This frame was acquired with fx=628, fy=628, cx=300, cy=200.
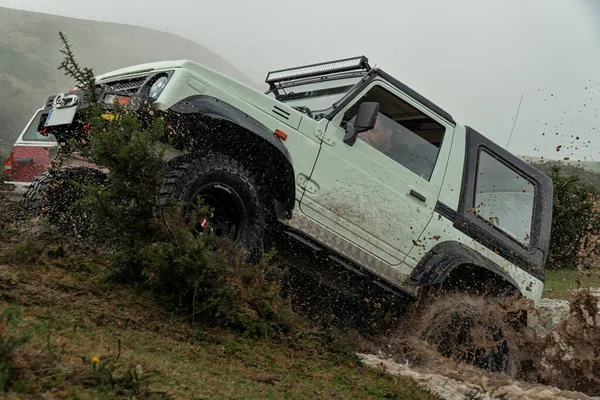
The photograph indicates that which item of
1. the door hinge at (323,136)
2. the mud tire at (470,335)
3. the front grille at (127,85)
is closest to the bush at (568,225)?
the mud tire at (470,335)

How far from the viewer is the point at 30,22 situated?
49594 millimetres

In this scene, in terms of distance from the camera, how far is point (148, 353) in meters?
3.20

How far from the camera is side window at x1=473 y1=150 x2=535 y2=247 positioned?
5.90m

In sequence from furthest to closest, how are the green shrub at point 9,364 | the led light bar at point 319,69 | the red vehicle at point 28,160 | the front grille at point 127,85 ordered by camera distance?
the red vehicle at point 28,160
the led light bar at point 319,69
the front grille at point 127,85
the green shrub at point 9,364

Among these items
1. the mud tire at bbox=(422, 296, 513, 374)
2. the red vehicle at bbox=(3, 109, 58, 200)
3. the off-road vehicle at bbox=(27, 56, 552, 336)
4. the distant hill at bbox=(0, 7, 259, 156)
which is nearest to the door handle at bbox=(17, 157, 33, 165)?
the red vehicle at bbox=(3, 109, 58, 200)

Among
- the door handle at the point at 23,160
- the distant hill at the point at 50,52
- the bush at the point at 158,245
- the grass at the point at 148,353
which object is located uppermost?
the distant hill at the point at 50,52

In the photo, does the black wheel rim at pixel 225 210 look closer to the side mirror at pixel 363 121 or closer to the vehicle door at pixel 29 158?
the side mirror at pixel 363 121

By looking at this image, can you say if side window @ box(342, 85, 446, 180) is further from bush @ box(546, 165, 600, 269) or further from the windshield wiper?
bush @ box(546, 165, 600, 269)

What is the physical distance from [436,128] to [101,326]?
3583mm

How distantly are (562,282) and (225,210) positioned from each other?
27.8 feet

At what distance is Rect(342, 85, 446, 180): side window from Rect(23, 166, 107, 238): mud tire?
7.32 feet

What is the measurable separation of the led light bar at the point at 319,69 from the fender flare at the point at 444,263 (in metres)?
1.76

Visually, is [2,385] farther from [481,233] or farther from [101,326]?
[481,233]

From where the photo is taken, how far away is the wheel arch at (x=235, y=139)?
4523 millimetres
